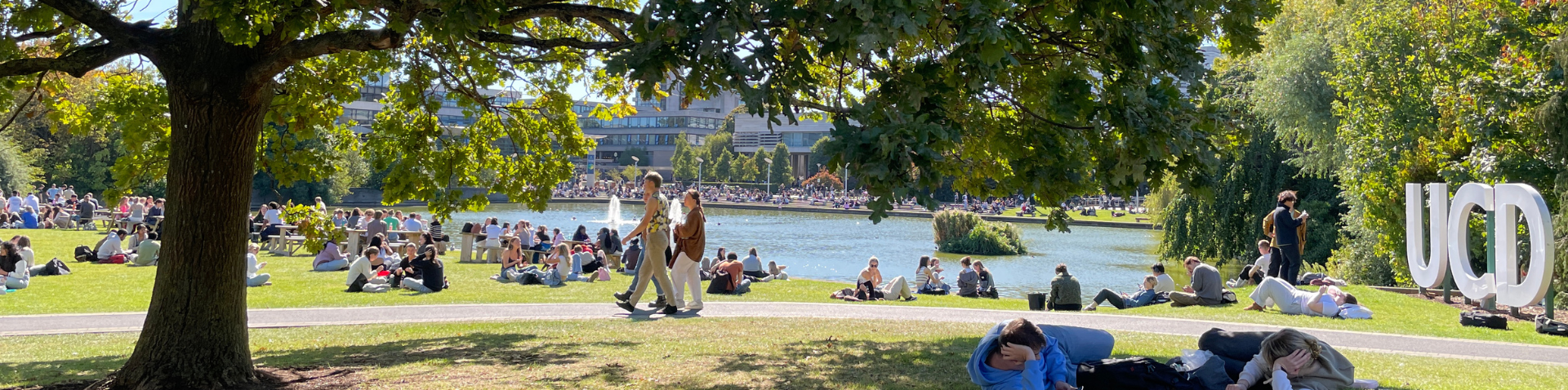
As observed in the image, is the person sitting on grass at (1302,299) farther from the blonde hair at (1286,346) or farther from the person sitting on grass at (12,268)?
the person sitting on grass at (12,268)

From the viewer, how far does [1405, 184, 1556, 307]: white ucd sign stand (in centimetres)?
1123

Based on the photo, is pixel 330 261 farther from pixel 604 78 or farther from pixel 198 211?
pixel 198 211

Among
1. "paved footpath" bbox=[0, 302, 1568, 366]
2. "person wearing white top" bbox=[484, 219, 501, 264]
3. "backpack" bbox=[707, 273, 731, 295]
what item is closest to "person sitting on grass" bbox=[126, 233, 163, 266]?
"person wearing white top" bbox=[484, 219, 501, 264]

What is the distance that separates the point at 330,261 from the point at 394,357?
37.7 ft

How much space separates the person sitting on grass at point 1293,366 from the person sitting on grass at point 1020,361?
90cm

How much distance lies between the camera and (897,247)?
37.2m

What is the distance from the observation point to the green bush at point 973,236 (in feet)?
117

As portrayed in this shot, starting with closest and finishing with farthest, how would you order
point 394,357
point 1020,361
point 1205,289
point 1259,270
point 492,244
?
point 1020,361, point 394,357, point 1205,289, point 1259,270, point 492,244

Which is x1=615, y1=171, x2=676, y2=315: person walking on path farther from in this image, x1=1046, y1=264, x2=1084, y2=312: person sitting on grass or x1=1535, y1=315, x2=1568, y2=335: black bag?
x1=1535, y1=315, x2=1568, y2=335: black bag

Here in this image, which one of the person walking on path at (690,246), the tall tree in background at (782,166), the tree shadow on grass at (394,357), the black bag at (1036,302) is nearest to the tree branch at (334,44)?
the tree shadow on grass at (394,357)

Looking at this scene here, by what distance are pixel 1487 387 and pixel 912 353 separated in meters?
3.91

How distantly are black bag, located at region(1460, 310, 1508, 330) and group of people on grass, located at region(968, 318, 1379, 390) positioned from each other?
7364 mm

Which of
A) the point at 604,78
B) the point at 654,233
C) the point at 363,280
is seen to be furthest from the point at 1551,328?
the point at 363,280

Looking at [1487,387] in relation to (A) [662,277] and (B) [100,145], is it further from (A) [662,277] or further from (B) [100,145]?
(B) [100,145]
